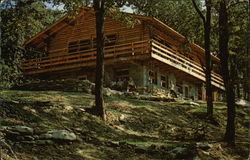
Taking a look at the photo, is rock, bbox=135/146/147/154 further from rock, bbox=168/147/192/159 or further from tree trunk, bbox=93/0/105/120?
tree trunk, bbox=93/0/105/120

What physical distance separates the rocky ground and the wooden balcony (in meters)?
7.51

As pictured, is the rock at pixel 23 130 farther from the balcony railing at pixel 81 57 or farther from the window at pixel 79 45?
the window at pixel 79 45

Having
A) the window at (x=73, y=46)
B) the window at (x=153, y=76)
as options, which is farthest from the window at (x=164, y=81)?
the window at (x=73, y=46)

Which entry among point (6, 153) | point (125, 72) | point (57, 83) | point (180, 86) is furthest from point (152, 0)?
point (6, 153)

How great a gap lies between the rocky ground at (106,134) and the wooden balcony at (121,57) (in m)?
7.51

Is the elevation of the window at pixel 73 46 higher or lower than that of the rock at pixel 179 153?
higher

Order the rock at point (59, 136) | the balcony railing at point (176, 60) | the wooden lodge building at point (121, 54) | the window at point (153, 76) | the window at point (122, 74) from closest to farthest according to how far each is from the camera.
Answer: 1. the rock at point (59, 136)
2. the balcony railing at point (176, 60)
3. the wooden lodge building at point (121, 54)
4. the window at point (122, 74)
5. the window at point (153, 76)

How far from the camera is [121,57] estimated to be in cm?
2481

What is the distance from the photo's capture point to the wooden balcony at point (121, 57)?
24.2 metres

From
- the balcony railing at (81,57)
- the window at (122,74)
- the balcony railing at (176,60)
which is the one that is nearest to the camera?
the balcony railing at (81,57)

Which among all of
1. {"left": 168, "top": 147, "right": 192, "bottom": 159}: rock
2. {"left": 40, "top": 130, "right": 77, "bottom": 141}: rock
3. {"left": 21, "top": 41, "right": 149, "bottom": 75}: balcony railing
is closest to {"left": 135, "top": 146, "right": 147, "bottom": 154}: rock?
{"left": 168, "top": 147, "right": 192, "bottom": 159}: rock

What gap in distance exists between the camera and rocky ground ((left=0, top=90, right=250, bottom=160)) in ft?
29.6

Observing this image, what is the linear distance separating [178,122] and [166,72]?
13018 mm

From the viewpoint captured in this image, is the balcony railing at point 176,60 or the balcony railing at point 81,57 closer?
the balcony railing at point 81,57
